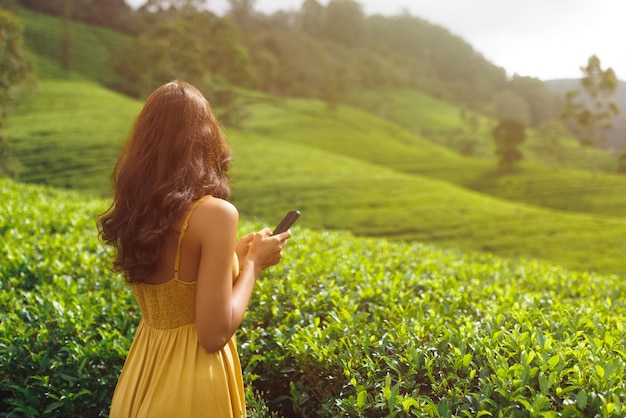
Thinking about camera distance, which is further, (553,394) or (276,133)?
(276,133)

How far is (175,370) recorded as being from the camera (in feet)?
7.79

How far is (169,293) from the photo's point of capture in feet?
7.91

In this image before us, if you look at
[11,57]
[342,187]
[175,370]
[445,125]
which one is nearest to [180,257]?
[175,370]

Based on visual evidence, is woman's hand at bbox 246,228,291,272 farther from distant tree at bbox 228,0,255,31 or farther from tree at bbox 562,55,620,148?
distant tree at bbox 228,0,255,31

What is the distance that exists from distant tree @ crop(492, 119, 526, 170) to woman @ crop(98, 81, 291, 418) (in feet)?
118

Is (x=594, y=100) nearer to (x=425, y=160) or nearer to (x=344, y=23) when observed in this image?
(x=425, y=160)

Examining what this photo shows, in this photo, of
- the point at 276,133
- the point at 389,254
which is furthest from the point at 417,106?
the point at 389,254

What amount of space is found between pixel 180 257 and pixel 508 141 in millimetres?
37207

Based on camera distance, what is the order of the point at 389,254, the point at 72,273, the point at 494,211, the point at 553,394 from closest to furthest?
the point at 553,394 < the point at 72,273 < the point at 389,254 < the point at 494,211

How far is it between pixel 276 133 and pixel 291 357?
40807 millimetres

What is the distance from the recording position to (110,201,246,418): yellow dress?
2346 millimetres

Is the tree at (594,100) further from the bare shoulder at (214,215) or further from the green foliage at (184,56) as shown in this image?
the bare shoulder at (214,215)

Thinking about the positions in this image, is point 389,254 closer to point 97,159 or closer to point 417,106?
point 97,159

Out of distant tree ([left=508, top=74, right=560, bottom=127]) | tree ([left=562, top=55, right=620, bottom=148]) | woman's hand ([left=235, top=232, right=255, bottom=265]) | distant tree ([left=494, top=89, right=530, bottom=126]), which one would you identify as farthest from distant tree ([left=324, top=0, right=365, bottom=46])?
woman's hand ([left=235, top=232, right=255, bottom=265])
